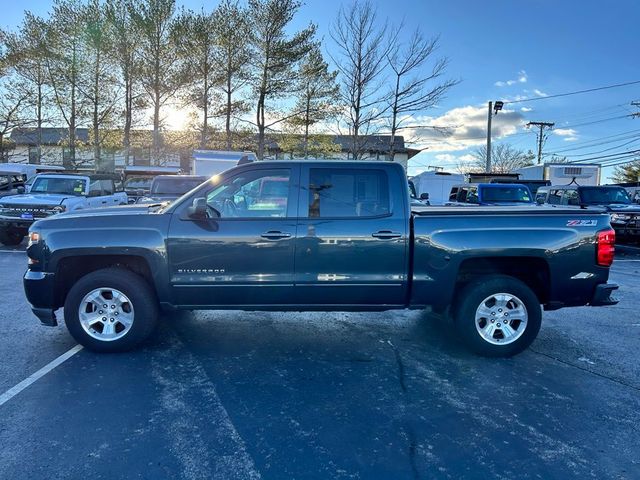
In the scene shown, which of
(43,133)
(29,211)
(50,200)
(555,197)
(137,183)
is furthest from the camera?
(43,133)

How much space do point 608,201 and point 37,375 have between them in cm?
1532

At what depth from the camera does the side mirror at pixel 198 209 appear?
167 inches

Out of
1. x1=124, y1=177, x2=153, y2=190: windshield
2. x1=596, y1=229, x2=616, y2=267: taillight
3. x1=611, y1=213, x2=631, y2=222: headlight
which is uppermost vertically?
x1=124, y1=177, x2=153, y2=190: windshield

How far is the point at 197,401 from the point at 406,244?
234 cm

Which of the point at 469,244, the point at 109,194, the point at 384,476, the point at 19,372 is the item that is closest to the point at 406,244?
the point at 469,244

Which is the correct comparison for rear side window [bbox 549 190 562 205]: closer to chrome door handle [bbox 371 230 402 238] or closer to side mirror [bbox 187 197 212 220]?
chrome door handle [bbox 371 230 402 238]

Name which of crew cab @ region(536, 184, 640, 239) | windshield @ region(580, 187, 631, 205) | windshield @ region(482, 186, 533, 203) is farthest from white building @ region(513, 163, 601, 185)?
windshield @ region(482, 186, 533, 203)

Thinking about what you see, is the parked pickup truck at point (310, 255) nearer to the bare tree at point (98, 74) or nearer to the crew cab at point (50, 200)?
the crew cab at point (50, 200)

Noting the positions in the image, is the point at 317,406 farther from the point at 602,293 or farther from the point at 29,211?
the point at 29,211

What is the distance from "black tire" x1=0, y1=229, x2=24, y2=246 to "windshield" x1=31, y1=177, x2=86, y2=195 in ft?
4.55

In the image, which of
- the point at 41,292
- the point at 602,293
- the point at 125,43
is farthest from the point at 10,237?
the point at 125,43

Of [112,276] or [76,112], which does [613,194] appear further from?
[76,112]

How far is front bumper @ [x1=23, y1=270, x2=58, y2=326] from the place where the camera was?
4414 millimetres

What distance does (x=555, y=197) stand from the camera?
15633 mm
